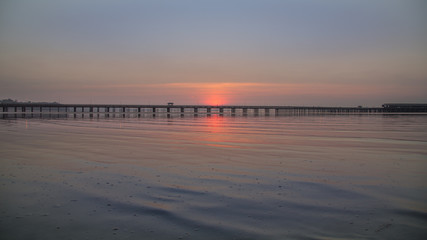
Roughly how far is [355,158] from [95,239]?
12623mm

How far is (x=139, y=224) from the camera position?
657cm

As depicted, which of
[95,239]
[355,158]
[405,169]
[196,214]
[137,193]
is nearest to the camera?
[95,239]

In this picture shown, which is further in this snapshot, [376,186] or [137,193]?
[376,186]

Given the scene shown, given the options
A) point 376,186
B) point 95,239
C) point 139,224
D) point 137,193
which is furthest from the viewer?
point 376,186

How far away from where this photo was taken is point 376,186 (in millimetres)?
9672

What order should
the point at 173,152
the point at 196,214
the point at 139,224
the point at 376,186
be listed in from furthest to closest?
1. the point at 173,152
2. the point at 376,186
3. the point at 196,214
4. the point at 139,224

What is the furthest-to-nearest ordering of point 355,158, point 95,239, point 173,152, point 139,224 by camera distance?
point 173,152 < point 355,158 < point 139,224 < point 95,239

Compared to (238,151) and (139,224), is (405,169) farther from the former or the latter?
(139,224)

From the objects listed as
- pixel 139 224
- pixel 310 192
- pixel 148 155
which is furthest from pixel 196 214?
pixel 148 155

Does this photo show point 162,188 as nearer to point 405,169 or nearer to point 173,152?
point 173,152

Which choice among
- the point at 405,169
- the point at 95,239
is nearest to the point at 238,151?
the point at 405,169

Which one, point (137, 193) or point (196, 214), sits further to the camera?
point (137, 193)

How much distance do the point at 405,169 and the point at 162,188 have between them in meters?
9.31

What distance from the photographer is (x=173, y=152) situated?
671 inches
